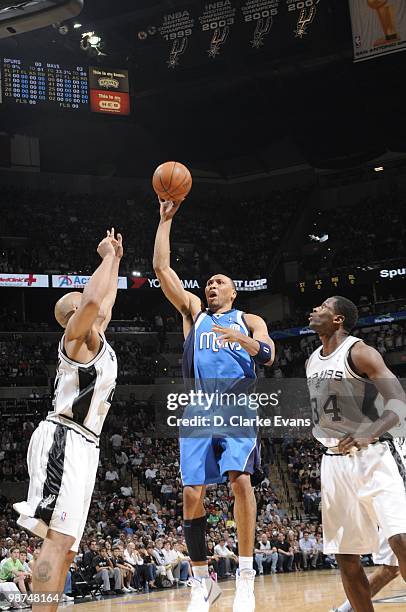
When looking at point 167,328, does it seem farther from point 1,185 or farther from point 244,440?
point 244,440

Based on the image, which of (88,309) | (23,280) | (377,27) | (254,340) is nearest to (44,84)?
(23,280)

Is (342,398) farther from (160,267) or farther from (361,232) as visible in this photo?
(361,232)

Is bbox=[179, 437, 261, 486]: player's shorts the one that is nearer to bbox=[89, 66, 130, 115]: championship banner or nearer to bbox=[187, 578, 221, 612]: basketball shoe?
bbox=[187, 578, 221, 612]: basketball shoe

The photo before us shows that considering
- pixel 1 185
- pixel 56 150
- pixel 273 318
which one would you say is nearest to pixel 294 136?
pixel 273 318

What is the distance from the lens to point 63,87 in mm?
22500

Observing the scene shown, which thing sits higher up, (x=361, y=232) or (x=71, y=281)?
(x=361, y=232)

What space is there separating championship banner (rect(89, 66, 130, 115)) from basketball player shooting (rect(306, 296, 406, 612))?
18.5 metres

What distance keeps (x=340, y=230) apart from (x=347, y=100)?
456cm

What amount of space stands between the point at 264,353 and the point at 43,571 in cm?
195

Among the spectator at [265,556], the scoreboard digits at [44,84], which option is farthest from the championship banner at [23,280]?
the spectator at [265,556]

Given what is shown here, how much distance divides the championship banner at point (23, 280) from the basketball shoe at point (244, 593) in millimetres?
21154

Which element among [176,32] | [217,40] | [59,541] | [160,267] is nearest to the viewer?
[59,541]

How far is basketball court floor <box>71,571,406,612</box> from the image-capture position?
8547 mm

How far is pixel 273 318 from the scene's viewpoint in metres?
30.3
